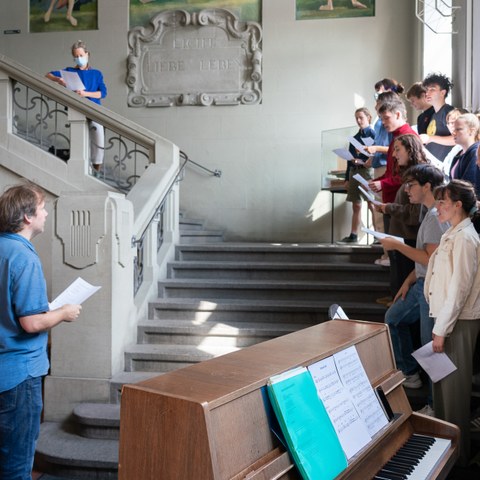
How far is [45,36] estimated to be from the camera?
9.88 meters

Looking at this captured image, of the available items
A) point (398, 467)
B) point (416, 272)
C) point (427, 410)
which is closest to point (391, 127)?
point (416, 272)

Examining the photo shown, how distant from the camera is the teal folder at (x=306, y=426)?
1555 mm

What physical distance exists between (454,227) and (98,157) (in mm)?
4746

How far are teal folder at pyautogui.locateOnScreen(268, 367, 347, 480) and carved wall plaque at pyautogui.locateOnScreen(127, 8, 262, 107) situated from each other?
317 inches

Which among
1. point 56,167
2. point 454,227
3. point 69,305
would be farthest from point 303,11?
point 69,305

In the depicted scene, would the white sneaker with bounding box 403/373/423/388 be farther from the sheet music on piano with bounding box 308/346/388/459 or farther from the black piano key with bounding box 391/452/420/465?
the sheet music on piano with bounding box 308/346/388/459

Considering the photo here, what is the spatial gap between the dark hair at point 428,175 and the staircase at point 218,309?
1773 millimetres

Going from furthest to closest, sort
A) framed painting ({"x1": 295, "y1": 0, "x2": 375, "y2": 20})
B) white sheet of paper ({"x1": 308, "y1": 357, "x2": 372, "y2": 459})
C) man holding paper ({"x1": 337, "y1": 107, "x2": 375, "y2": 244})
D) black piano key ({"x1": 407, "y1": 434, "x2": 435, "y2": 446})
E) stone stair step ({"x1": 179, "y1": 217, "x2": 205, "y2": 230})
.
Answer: framed painting ({"x1": 295, "y1": 0, "x2": 375, "y2": 20})
stone stair step ({"x1": 179, "y1": 217, "x2": 205, "y2": 230})
man holding paper ({"x1": 337, "y1": 107, "x2": 375, "y2": 244})
black piano key ({"x1": 407, "y1": 434, "x2": 435, "y2": 446})
white sheet of paper ({"x1": 308, "y1": 357, "x2": 372, "y2": 459})

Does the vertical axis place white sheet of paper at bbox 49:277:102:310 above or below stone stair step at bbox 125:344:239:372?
above

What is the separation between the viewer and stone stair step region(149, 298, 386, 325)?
17.7 ft

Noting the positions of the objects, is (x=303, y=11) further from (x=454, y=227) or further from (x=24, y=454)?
(x=24, y=454)

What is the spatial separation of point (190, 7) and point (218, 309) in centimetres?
594

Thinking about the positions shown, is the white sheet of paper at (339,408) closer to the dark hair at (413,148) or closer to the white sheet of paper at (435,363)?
the white sheet of paper at (435,363)

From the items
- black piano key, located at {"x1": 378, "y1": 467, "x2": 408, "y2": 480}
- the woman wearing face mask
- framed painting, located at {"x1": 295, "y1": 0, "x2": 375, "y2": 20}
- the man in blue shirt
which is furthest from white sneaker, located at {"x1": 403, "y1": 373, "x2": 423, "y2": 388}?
framed painting, located at {"x1": 295, "y1": 0, "x2": 375, "y2": 20}
